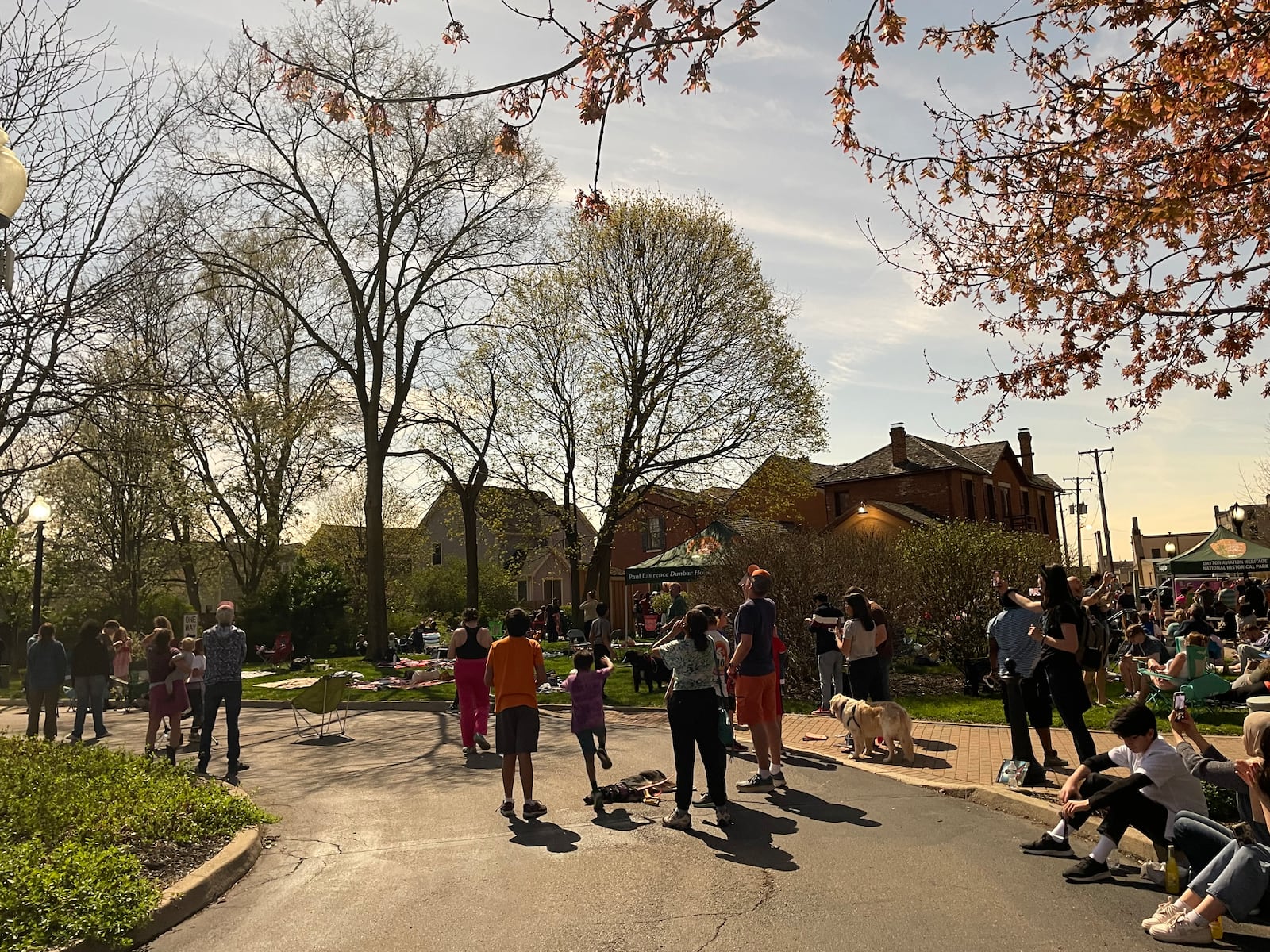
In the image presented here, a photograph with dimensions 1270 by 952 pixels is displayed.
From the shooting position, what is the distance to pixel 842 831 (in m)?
7.14

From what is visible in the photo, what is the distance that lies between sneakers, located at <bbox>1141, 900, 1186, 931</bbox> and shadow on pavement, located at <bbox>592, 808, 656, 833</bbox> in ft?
12.3

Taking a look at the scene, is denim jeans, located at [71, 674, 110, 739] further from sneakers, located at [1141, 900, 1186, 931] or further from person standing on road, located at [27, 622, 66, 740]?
sneakers, located at [1141, 900, 1186, 931]

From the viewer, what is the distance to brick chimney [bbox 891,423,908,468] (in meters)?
48.7

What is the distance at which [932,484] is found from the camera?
4681 centimetres

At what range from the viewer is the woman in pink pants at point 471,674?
11469mm

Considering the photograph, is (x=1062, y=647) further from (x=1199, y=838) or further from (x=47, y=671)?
(x=47, y=671)

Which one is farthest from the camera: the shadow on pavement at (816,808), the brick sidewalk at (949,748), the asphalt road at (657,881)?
the brick sidewalk at (949,748)

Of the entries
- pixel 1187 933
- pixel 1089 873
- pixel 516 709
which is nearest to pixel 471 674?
pixel 516 709

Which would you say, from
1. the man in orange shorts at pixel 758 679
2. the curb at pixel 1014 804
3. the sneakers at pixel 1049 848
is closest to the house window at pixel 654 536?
the curb at pixel 1014 804

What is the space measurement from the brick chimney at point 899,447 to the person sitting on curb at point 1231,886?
44.8 meters

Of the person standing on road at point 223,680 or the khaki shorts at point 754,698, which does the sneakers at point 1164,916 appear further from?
the person standing on road at point 223,680

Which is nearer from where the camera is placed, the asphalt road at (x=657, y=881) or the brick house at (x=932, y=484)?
the asphalt road at (x=657, y=881)

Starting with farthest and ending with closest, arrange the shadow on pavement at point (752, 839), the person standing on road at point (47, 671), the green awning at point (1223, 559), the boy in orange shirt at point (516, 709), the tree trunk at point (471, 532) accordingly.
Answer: the tree trunk at point (471, 532)
the green awning at point (1223, 559)
the person standing on road at point (47, 671)
the boy in orange shirt at point (516, 709)
the shadow on pavement at point (752, 839)

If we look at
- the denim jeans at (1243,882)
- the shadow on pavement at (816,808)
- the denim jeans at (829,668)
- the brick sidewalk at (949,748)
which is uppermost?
the denim jeans at (829,668)
